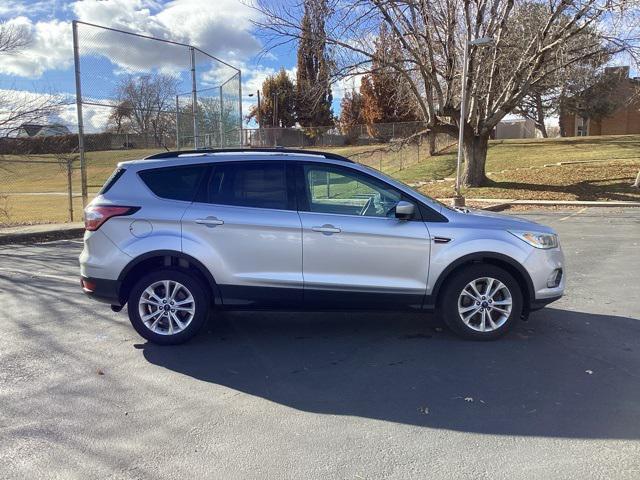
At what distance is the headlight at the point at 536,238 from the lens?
4.94 m

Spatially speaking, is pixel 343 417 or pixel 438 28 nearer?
pixel 343 417

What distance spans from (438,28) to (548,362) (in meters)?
17.0

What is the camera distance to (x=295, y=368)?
4.45 meters

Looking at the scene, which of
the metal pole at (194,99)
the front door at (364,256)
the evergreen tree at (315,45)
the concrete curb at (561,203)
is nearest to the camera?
the front door at (364,256)

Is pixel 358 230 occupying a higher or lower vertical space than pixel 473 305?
higher

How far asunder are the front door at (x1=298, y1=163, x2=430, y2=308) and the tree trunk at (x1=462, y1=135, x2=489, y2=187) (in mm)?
17498

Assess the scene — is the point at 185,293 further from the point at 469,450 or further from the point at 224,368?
the point at 469,450

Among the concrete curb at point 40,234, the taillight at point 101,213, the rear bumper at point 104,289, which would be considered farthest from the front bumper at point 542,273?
the concrete curb at point 40,234

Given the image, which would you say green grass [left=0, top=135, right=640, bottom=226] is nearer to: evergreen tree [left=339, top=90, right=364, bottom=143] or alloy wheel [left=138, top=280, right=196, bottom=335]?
alloy wheel [left=138, top=280, right=196, bottom=335]

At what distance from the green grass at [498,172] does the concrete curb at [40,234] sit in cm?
373

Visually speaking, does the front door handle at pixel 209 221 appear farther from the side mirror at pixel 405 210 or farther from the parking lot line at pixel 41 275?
the parking lot line at pixel 41 275

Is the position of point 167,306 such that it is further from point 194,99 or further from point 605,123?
point 605,123

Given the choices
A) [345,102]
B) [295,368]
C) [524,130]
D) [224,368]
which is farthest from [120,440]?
[524,130]

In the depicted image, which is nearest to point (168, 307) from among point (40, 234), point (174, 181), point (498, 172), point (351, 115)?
point (174, 181)
